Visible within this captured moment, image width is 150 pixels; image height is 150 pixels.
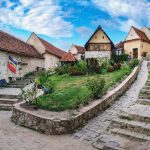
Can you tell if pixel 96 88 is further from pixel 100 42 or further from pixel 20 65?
pixel 100 42

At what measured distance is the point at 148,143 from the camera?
23.7ft

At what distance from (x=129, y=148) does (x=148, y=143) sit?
1.80 ft

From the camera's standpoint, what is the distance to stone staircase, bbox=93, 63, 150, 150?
24.6ft

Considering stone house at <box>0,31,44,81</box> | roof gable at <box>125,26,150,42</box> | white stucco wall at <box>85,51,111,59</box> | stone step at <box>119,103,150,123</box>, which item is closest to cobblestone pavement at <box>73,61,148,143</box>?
stone step at <box>119,103,150,123</box>

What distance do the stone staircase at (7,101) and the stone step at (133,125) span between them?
6.86 metres

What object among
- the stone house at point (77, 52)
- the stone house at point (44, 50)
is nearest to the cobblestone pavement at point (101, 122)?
the stone house at point (44, 50)

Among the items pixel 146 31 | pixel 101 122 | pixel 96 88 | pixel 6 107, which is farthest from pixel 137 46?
pixel 101 122

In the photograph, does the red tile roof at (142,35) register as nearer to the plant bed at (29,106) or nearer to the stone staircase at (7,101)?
the stone staircase at (7,101)

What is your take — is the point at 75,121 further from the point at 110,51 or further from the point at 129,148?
the point at 110,51

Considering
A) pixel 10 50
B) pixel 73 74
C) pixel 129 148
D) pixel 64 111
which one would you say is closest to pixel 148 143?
pixel 129 148

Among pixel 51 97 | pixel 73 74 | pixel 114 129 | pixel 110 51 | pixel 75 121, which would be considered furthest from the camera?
pixel 110 51

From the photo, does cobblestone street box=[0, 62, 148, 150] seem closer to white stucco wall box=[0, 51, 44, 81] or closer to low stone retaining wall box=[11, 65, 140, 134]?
low stone retaining wall box=[11, 65, 140, 134]

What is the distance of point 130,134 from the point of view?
7.97m

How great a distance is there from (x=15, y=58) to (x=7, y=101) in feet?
34.4
